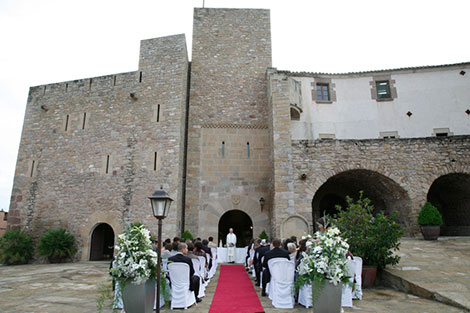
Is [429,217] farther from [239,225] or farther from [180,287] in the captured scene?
[239,225]

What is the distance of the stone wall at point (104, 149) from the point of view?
12609mm

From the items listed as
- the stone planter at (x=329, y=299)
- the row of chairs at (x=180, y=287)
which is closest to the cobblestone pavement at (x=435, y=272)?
the stone planter at (x=329, y=299)

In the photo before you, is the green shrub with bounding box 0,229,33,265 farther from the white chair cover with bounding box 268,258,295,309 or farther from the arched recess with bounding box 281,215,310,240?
the white chair cover with bounding box 268,258,295,309

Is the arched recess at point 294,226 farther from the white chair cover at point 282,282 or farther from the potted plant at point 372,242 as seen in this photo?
the white chair cover at point 282,282

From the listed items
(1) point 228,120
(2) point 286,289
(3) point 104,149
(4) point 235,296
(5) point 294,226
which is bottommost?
(4) point 235,296

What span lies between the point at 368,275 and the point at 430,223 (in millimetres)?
4819

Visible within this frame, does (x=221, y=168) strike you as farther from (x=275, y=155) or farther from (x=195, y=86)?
(x=195, y=86)

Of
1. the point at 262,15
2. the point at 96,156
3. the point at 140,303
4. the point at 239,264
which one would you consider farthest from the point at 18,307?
the point at 262,15

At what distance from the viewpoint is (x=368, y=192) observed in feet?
42.8

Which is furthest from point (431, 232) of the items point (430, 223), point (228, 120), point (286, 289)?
point (228, 120)

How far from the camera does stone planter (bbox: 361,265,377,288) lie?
6344 mm

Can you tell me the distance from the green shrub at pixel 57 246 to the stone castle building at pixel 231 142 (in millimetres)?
468

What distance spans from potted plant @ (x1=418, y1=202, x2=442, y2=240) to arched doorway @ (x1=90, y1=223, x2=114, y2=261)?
11.6 meters

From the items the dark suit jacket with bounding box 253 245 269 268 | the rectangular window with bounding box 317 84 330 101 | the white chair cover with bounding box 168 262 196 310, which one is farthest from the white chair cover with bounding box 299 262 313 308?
the rectangular window with bounding box 317 84 330 101
